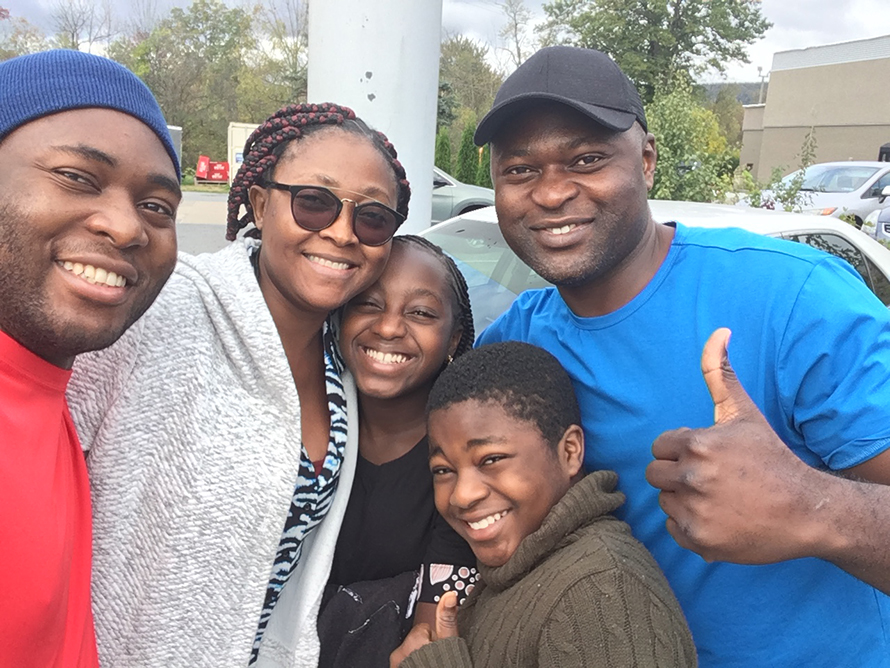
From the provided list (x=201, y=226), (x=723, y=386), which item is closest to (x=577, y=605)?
(x=723, y=386)

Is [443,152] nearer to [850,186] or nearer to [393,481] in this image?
[850,186]

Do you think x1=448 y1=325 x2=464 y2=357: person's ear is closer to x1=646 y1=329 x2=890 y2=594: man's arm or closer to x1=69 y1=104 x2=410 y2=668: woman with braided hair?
x1=69 y1=104 x2=410 y2=668: woman with braided hair

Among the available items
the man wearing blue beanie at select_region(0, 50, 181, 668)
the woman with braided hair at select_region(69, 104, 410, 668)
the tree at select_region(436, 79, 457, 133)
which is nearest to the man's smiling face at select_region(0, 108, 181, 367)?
the man wearing blue beanie at select_region(0, 50, 181, 668)

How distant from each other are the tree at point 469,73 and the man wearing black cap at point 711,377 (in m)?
33.2

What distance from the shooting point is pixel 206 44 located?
34938mm

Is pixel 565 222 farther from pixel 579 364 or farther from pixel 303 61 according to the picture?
pixel 303 61

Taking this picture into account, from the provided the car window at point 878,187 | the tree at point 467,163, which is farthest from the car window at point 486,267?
the tree at point 467,163

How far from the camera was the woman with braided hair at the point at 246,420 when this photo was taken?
1490mm

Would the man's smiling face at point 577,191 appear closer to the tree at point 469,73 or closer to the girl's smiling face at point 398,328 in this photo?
the girl's smiling face at point 398,328

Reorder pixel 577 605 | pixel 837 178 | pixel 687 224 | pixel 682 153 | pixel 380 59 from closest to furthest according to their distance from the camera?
pixel 577 605, pixel 380 59, pixel 687 224, pixel 682 153, pixel 837 178

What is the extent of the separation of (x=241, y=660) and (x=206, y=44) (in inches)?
1511

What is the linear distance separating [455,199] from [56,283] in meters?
10.8

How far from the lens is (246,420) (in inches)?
64.8

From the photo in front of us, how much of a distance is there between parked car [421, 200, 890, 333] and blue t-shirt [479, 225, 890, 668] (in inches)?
80.5
